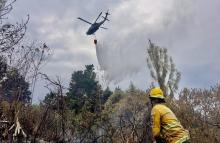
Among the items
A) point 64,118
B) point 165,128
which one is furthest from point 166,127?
point 64,118

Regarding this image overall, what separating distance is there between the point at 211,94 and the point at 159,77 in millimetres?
5147

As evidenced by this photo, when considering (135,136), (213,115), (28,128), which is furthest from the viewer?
(213,115)

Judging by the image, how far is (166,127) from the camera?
6.22m

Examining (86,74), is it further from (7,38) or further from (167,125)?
(167,125)

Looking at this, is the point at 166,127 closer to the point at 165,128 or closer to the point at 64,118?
the point at 165,128

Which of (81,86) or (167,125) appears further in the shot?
(81,86)

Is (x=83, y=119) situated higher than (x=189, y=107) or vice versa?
(x=189, y=107)

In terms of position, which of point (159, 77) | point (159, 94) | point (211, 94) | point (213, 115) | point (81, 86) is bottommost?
point (159, 94)

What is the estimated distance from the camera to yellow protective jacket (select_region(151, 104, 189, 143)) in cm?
616

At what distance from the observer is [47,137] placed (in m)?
13.5

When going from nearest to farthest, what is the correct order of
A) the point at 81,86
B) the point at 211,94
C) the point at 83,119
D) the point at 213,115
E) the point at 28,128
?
the point at 28,128, the point at 83,119, the point at 213,115, the point at 211,94, the point at 81,86

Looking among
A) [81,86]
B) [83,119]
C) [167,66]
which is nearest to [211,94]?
[167,66]

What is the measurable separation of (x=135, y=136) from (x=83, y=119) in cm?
449

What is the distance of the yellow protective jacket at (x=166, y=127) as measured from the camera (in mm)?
6156
